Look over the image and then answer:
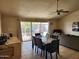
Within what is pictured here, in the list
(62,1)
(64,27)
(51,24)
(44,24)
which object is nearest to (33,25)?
(44,24)

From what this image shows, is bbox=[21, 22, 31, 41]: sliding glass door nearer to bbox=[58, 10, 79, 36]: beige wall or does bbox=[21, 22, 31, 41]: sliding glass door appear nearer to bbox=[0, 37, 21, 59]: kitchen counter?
bbox=[58, 10, 79, 36]: beige wall

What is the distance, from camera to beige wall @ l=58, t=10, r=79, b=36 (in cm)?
851

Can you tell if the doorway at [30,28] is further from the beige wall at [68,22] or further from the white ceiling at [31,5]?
the white ceiling at [31,5]

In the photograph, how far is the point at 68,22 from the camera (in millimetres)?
9320

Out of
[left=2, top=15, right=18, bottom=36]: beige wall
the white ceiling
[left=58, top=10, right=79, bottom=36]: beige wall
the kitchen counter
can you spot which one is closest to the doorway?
[left=2, top=15, right=18, bottom=36]: beige wall

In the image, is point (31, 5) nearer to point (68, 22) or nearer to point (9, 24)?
point (9, 24)

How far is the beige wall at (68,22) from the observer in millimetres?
8508

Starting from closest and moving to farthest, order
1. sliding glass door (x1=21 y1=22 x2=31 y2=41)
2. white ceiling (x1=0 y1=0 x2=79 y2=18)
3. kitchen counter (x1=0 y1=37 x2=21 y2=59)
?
kitchen counter (x1=0 y1=37 x2=21 y2=59), white ceiling (x1=0 y1=0 x2=79 y2=18), sliding glass door (x1=21 y1=22 x2=31 y2=41)

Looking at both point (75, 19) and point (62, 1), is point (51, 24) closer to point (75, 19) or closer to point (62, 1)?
point (75, 19)

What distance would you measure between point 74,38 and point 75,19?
285 cm

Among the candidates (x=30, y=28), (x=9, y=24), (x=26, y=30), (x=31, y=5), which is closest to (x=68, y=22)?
(x=30, y=28)

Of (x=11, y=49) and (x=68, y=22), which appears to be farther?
(x=68, y=22)

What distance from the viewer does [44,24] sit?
10500 millimetres

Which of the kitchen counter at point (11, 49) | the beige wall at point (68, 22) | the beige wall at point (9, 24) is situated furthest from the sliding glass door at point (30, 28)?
the kitchen counter at point (11, 49)
